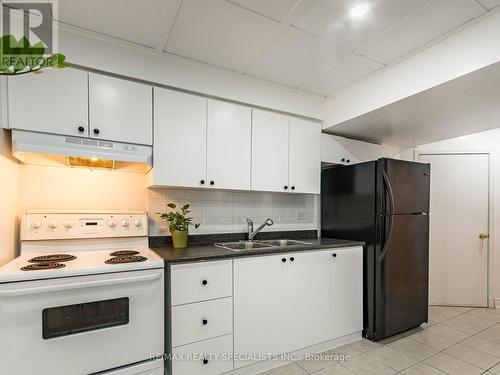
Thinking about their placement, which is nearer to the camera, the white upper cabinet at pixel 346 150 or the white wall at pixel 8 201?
the white wall at pixel 8 201

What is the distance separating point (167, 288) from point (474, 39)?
2.47 m

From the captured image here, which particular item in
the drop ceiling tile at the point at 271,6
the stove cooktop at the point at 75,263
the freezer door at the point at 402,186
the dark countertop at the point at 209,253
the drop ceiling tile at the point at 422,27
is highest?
the drop ceiling tile at the point at 271,6

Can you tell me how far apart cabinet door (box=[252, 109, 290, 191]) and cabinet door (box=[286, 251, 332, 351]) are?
70cm

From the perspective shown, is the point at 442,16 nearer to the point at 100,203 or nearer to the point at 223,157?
the point at 223,157

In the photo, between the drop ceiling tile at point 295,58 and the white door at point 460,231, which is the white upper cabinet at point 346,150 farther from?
the white door at point 460,231

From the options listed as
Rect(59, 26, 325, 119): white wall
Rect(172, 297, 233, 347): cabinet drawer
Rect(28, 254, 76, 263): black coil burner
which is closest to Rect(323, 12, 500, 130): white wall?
Rect(59, 26, 325, 119): white wall

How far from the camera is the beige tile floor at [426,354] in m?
2.02

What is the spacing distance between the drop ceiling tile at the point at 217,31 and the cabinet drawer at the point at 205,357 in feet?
6.65

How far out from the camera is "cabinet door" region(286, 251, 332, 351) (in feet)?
7.03

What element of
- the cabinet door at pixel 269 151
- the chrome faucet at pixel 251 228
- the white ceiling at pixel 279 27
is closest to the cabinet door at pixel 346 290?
the chrome faucet at pixel 251 228

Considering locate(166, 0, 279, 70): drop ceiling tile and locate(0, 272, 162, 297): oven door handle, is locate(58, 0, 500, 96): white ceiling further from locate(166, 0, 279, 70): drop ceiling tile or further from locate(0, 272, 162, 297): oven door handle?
locate(0, 272, 162, 297): oven door handle

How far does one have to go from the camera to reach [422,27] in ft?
5.63

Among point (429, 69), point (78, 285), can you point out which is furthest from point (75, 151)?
point (429, 69)

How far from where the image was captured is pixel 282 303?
2.10 meters
